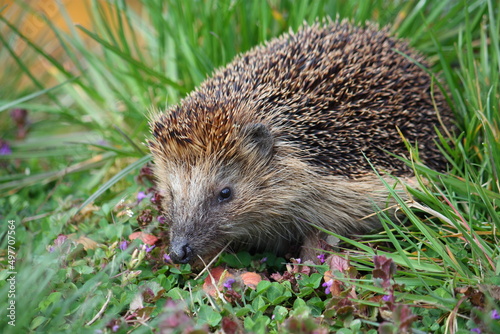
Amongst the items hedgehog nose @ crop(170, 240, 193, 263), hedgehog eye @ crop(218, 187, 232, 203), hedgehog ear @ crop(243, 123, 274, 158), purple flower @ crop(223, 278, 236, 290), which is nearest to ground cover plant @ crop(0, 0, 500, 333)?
purple flower @ crop(223, 278, 236, 290)

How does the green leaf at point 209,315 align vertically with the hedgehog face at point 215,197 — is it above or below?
below

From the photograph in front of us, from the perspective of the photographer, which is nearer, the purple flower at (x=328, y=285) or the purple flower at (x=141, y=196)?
the purple flower at (x=328, y=285)

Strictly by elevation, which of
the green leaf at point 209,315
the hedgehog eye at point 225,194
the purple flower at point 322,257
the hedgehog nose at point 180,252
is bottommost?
the purple flower at point 322,257

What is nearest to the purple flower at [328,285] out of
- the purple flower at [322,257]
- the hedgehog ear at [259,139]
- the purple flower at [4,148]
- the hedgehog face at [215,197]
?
the purple flower at [322,257]

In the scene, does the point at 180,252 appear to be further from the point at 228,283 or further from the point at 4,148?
the point at 4,148

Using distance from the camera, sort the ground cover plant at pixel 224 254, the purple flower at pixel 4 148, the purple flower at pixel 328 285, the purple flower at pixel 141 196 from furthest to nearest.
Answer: the purple flower at pixel 4 148 → the purple flower at pixel 141 196 → the purple flower at pixel 328 285 → the ground cover plant at pixel 224 254

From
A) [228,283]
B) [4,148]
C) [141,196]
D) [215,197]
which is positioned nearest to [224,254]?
[215,197]

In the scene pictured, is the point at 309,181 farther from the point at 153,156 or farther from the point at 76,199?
the point at 76,199

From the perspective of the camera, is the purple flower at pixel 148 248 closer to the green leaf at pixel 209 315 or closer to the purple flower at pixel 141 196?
the purple flower at pixel 141 196
